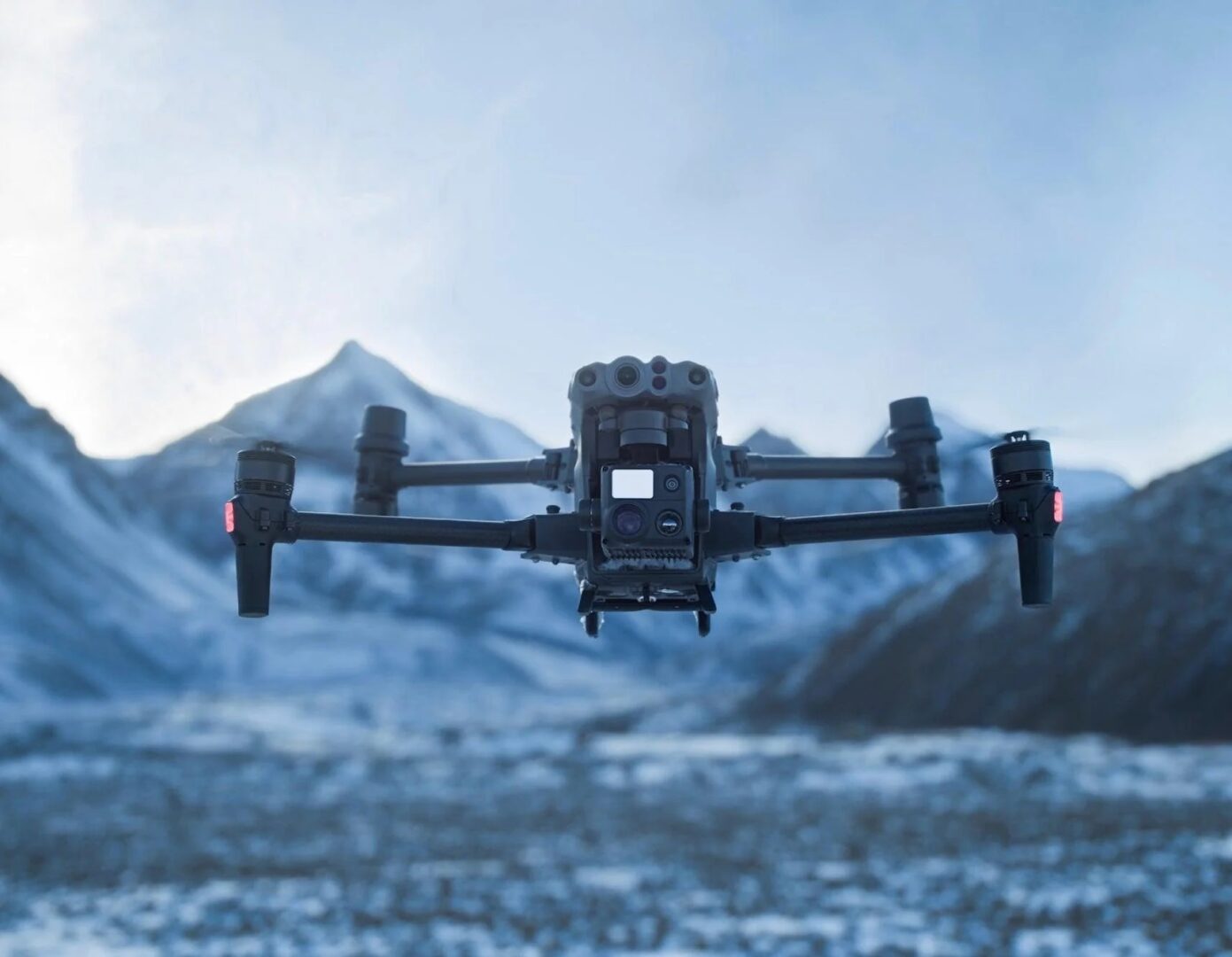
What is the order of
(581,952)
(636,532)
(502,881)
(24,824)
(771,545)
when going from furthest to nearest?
(24,824) → (502,881) → (581,952) → (771,545) → (636,532)

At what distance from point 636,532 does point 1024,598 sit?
2355 mm

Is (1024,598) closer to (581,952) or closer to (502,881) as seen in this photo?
(581,952)

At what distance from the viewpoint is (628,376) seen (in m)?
5.98

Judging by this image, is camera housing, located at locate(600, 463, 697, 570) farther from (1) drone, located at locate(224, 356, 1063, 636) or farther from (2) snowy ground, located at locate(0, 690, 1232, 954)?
(2) snowy ground, located at locate(0, 690, 1232, 954)

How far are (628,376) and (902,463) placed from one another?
2801mm

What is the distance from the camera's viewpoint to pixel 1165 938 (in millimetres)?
92812

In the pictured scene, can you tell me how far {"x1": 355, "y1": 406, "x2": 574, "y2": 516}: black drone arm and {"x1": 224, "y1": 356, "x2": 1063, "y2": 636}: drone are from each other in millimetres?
1272

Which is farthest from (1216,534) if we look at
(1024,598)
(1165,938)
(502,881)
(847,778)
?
(1024,598)

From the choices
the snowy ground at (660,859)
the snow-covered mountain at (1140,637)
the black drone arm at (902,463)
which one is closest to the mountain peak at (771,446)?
the black drone arm at (902,463)

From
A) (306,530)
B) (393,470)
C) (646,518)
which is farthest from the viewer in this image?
(393,470)

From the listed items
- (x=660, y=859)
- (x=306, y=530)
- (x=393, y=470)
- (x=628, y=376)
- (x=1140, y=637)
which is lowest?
(x=660, y=859)

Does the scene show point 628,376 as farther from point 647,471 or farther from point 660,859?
point 660,859

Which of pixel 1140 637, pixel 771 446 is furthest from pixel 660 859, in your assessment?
pixel 771 446

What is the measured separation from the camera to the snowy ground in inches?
3789
